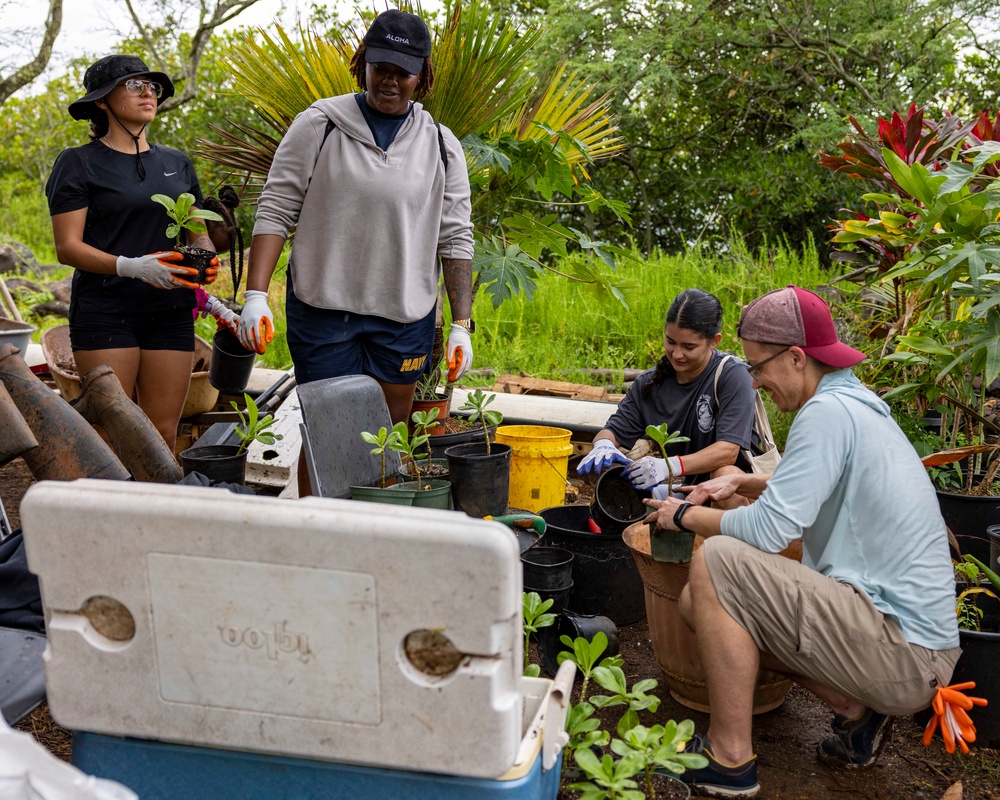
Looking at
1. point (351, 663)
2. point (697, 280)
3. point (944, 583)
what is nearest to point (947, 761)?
point (944, 583)

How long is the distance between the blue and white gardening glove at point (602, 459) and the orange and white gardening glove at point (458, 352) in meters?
0.53

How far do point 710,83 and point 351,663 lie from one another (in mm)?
9137

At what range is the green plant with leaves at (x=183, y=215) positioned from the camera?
3.19m

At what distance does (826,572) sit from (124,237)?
8.30 ft

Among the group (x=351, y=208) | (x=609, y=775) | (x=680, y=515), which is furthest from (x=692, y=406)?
(x=609, y=775)

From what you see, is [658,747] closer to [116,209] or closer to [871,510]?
[871,510]

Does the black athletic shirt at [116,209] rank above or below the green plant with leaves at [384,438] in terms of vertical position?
above

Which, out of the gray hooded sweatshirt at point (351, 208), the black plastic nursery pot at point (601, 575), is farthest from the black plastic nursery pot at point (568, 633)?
the gray hooded sweatshirt at point (351, 208)

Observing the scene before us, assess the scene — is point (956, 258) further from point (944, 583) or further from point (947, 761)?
point (947, 761)

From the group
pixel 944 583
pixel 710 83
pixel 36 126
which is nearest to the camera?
pixel 944 583

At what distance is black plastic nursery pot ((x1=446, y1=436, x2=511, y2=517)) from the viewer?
10.4ft

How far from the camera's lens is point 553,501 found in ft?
12.3

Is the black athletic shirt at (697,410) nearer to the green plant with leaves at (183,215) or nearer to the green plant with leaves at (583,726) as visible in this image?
the green plant with leaves at (583,726)

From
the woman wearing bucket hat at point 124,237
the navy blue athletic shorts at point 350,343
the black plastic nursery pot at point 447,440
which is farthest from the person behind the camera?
the black plastic nursery pot at point 447,440
